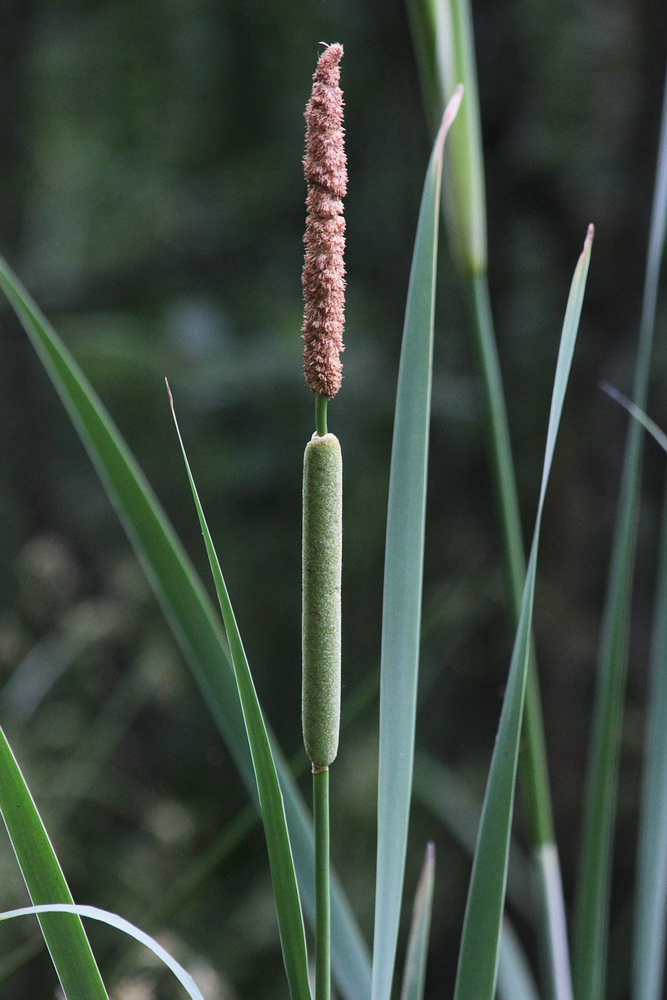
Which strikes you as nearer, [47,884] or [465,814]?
[47,884]

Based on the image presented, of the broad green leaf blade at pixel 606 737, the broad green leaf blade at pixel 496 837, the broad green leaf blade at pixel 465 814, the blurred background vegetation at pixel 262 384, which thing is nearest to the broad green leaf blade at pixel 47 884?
the broad green leaf blade at pixel 496 837

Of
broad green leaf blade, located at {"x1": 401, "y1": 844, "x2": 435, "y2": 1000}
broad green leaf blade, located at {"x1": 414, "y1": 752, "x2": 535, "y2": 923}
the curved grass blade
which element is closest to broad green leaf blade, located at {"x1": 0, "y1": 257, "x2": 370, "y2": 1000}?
broad green leaf blade, located at {"x1": 401, "y1": 844, "x2": 435, "y2": 1000}

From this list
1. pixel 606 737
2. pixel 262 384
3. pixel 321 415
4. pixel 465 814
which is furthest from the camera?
pixel 262 384

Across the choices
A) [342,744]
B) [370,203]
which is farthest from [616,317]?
[342,744]

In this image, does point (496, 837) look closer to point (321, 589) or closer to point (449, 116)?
point (321, 589)

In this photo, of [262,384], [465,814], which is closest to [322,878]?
[465,814]

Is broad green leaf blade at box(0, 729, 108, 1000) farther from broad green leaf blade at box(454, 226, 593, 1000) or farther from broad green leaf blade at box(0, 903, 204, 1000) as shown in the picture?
broad green leaf blade at box(454, 226, 593, 1000)

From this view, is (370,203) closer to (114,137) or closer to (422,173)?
(422,173)
